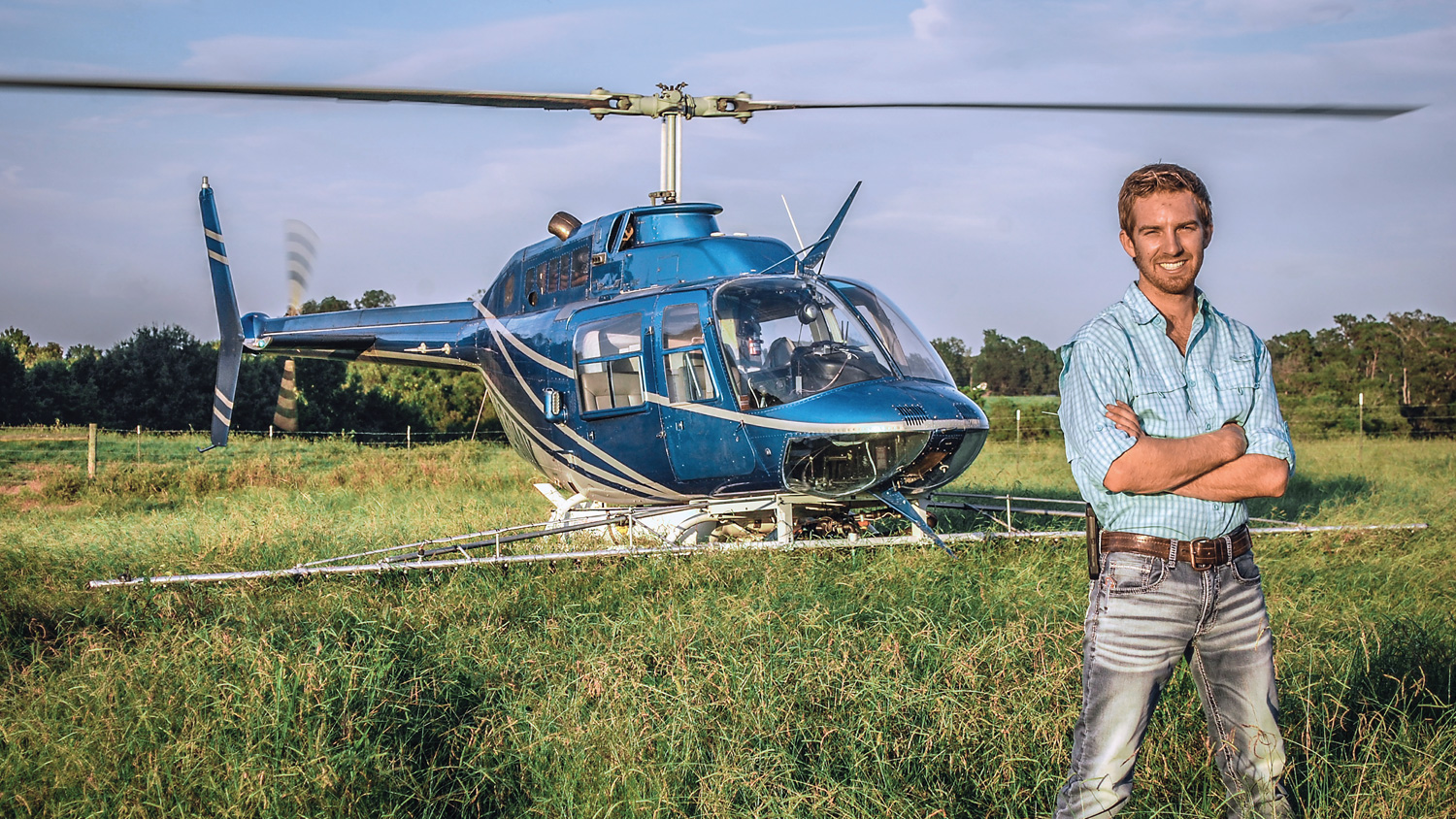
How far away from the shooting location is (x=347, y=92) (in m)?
6.79

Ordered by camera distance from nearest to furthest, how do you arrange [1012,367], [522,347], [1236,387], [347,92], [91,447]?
1. [1236,387]
2. [347,92]
3. [522,347]
4. [91,447]
5. [1012,367]

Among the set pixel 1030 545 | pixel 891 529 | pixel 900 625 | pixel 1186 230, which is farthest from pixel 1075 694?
pixel 891 529

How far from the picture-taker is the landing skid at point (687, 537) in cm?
718

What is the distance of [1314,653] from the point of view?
4.69 metres

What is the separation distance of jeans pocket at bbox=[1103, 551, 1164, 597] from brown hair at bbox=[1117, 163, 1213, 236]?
0.87 metres

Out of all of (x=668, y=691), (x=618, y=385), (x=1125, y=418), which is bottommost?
(x=668, y=691)

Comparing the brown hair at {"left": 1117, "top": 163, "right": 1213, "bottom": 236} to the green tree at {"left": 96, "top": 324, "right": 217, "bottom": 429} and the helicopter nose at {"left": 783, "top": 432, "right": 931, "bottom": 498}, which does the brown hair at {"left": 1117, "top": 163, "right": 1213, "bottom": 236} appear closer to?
the helicopter nose at {"left": 783, "top": 432, "right": 931, "bottom": 498}

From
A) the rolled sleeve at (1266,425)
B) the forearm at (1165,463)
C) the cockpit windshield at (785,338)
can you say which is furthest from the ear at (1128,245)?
the cockpit windshield at (785,338)

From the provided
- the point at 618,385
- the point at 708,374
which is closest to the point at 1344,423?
the point at 618,385

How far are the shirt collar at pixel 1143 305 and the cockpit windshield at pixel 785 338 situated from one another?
440cm

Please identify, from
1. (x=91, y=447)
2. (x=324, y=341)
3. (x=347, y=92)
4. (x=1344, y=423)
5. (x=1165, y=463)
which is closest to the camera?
(x=1165, y=463)

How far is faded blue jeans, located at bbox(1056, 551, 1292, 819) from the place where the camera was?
260cm

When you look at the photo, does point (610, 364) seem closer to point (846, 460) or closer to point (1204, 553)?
point (846, 460)

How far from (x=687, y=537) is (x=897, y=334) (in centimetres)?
226
